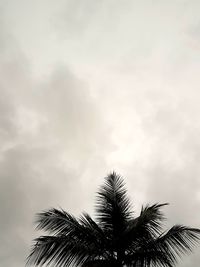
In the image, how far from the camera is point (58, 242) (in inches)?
634

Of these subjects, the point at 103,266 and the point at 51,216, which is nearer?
the point at 103,266

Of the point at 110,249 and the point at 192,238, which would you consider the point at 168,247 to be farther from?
the point at 110,249

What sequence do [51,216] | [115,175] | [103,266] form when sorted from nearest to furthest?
[103,266] → [51,216] → [115,175]

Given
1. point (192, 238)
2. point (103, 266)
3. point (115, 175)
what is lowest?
point (103, 266)

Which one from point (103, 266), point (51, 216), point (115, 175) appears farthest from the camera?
point (115, 175)

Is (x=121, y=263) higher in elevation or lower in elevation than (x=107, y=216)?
lower

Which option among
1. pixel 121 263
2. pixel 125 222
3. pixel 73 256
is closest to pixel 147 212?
pixel 125 222

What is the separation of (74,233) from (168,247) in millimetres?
3486

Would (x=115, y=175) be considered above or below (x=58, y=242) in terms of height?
above

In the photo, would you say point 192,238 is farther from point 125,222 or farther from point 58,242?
point 58,242

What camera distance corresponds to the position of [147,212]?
54.3 feet

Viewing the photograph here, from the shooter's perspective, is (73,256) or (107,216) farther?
(107,216)

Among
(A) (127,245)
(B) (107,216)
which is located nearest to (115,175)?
(B) (107,216)

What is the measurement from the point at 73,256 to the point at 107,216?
2.06m
